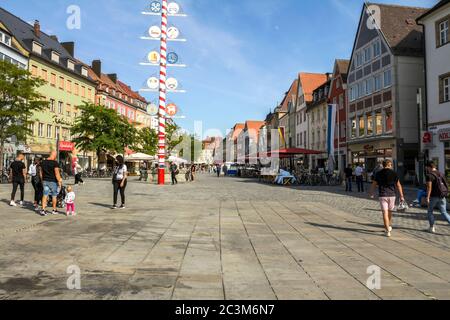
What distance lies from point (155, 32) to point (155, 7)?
5.75ft

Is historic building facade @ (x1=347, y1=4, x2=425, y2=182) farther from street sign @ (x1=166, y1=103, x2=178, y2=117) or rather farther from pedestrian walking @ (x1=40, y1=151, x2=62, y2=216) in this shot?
pedestrian walking @ (x1=40, y1=151, x2=62, y2=216)

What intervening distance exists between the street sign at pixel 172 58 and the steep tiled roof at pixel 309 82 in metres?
35.7

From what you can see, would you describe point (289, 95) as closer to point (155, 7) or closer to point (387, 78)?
point (387, 78)

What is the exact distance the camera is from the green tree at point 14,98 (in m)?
29.7

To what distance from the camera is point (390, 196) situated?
9.27m

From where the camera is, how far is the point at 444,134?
80.7 feet

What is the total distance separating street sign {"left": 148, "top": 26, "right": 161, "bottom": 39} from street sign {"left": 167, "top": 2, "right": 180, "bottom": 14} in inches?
66.7

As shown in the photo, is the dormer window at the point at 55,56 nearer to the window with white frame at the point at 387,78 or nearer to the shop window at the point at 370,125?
the shop window at the point at 370,125

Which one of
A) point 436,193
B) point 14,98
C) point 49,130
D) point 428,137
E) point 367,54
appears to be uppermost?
point 367,54

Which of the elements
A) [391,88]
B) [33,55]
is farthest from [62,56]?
[391,88]

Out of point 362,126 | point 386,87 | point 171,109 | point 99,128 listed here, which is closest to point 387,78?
point 386,87

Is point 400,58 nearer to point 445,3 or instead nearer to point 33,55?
point 445,3
